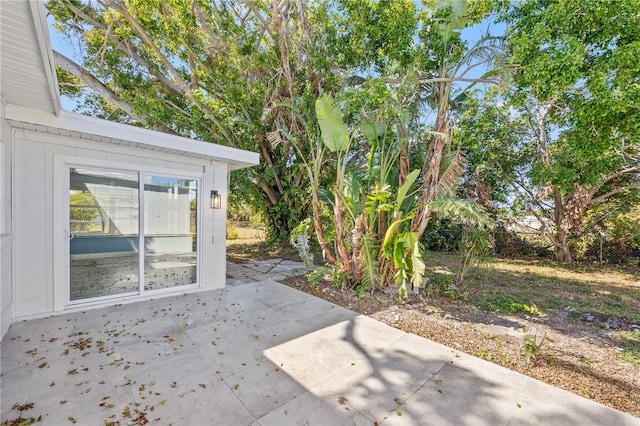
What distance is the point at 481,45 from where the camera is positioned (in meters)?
5.06

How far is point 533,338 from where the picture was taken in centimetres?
377

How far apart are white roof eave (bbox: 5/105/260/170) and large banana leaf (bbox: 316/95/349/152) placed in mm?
2018

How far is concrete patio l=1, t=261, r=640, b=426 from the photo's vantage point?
2379mm

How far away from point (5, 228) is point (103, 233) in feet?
4.00

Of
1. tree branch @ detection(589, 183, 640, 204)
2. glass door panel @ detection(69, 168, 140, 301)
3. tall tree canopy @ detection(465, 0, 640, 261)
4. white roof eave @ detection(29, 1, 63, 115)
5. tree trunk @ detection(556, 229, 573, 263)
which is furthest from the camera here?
tree trunk @ detection(556, 229, 573, 263)

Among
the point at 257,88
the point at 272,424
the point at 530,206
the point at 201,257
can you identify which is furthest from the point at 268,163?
the point at 530,206

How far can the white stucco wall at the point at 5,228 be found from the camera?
3.45 meters

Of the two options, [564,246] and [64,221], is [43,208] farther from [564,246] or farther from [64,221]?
[564,246]

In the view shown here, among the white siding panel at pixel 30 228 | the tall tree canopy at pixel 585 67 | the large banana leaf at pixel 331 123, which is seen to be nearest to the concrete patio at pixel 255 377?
the white siding panel at pixel 30 228

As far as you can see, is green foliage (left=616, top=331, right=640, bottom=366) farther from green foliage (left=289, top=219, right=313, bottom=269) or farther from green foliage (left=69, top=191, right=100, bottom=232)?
green foliage (left=69, top=191, right=100, bottom=232)

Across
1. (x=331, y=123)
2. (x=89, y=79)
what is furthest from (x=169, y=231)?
(x=89, y=79)

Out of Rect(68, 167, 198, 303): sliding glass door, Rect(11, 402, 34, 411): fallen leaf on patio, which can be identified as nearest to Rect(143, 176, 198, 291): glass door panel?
Rect(68, 167, 198, 303): sliding glass door

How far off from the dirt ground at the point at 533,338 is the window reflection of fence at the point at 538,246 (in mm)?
4143

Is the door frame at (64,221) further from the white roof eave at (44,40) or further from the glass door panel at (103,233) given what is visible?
the white roof eave at (44,40)
